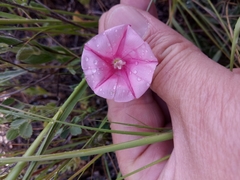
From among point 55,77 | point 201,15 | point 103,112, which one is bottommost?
point 103,112

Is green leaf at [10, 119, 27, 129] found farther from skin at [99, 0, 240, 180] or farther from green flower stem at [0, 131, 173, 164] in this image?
skin at [99, 0, 240, 180]

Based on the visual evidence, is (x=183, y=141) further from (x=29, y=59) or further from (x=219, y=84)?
(x=29, y=59)

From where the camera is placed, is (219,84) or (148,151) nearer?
(219,84)

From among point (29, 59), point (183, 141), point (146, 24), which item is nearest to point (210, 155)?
point (183, 141)

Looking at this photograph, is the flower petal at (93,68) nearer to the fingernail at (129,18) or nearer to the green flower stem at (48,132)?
the green flower stem at (48,132)

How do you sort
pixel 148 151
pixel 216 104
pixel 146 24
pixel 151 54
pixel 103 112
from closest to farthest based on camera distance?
pixel 216 104
pixel 151 54
pixel 146 24
pixel 148 151
pixel 103 112

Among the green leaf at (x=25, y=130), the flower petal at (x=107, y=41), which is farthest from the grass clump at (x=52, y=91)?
the flower petal at (x=107, y=41)

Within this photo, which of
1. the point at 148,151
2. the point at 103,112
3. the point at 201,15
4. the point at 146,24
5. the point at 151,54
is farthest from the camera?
the point at 103,112

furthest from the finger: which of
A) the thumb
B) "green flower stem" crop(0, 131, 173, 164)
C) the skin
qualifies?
"green flower stem" crop(0, 131, 173, 164)
